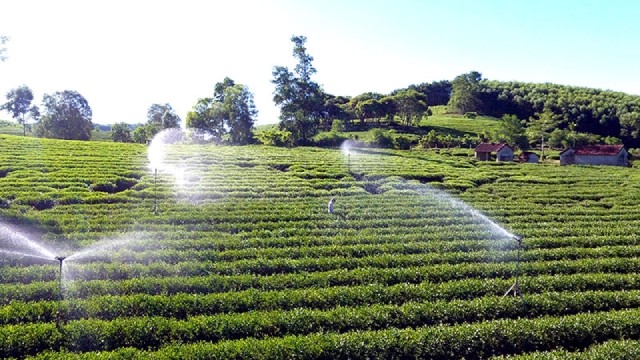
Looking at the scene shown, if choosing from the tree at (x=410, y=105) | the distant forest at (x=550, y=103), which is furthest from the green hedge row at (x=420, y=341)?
the tree at (x=410, y=105)

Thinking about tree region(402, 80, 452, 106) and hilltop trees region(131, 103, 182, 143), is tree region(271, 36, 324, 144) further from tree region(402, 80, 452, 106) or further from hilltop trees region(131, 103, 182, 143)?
tree region(402, 80, 452, 106)

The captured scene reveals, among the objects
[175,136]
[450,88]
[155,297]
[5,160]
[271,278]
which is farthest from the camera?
[450,88]

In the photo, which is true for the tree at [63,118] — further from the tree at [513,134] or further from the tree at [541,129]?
the tree at [541,129]

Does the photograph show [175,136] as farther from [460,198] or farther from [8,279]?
[8,279]

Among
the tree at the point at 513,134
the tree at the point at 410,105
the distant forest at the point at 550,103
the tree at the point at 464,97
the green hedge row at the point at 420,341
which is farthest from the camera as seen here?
the tree at the point at 464,97

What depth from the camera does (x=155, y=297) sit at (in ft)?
45.8

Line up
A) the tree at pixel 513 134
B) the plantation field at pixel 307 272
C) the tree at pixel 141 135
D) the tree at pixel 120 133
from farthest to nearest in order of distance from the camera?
1. the tree at pixel 120 133
2. the tree at pixel 141 135
3. the tree at pixel 513 134
4. the plantation field at pixel 307 272

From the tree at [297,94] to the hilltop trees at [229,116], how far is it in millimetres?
7014

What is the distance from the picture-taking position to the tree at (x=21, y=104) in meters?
92.1

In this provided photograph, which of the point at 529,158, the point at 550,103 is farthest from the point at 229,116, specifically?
the point at 550,103

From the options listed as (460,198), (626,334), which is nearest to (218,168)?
(460,198)

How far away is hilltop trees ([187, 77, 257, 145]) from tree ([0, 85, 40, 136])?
35.1 meters

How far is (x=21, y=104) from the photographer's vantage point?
305 ft

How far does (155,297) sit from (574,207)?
2830 cm
